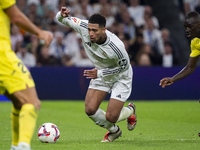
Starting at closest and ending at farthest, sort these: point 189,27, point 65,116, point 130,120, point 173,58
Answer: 1. point 189,27
2. point 130,120
3. point 65,116
4. point 173,58

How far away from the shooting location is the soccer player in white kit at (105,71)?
607 centimetres

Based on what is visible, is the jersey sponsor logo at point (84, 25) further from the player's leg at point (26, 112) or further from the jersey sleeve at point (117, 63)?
the player's leg at point (26, 112)

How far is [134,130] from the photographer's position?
755cm

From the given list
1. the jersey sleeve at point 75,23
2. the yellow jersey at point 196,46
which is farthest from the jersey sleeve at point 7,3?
the yellow jersey at point 196,46

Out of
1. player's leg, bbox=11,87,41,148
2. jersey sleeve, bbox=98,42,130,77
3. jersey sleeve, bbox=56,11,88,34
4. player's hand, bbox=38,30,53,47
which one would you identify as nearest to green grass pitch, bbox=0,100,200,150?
jersey sleeve, bbox=98,42,130,77

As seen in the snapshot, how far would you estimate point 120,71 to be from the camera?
6.30 meters

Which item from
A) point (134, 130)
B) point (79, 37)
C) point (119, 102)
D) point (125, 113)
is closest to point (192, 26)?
point (119, 102)

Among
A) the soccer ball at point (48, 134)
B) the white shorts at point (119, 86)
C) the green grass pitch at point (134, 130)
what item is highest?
the white shorts at point (119, 86)

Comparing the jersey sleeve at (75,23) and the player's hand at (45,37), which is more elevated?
the player's hand at (45,37)

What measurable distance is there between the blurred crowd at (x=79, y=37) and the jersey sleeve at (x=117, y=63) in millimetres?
7279

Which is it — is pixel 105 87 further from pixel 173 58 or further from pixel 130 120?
pixel 173 58

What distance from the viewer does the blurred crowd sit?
44.3 ft

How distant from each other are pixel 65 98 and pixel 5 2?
10.1 meters

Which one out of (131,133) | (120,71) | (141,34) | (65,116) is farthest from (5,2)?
(141,34)
